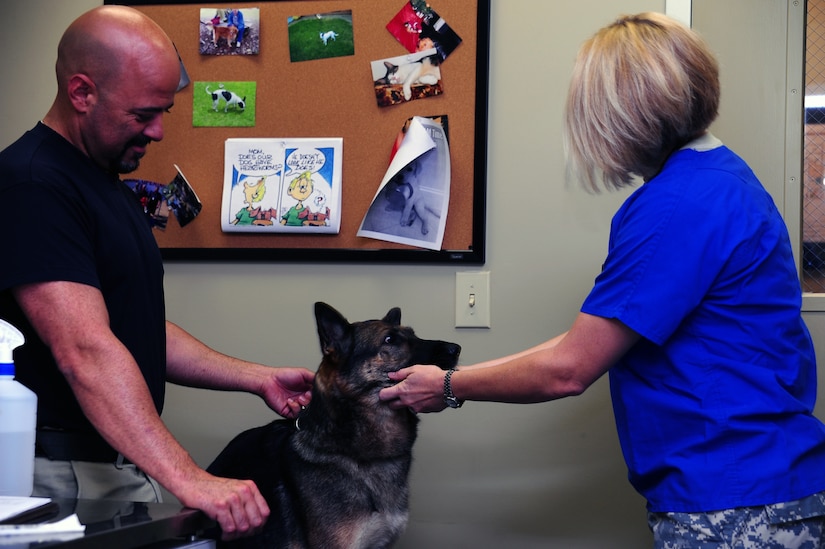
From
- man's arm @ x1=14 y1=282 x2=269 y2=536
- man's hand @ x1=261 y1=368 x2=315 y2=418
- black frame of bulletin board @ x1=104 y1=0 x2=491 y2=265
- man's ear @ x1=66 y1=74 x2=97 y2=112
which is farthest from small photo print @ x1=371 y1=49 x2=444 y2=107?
man's arm @ x1=14 y1=282 x2=269 y2=536

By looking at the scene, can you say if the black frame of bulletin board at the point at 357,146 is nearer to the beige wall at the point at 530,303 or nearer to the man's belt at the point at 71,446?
the beige wall at the point at 530,303

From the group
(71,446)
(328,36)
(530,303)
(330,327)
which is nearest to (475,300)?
(530,303)

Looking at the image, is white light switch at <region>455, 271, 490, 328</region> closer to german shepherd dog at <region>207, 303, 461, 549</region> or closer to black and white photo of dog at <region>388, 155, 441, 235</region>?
black and white photo of dog at <region>388, 155, 441, 235</region>

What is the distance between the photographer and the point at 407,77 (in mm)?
2393

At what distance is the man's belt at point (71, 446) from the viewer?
1.51 metres

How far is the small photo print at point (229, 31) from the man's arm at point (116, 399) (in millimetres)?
1320

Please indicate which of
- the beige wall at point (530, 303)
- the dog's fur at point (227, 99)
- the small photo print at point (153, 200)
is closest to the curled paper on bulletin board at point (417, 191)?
the beige wall at point (530, 303)

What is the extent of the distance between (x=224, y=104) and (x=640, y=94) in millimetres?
1438

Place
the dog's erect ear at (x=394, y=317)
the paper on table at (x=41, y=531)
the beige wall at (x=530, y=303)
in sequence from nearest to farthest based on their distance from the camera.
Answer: the paper on table at (x=41, y=531), the dog's erect ear at (x=394, y=317), the beige wall at (x=530, y=303)

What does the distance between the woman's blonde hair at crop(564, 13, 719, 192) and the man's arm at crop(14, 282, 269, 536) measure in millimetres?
862

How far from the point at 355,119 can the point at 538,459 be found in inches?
43.7

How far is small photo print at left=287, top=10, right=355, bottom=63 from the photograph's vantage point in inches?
96.3

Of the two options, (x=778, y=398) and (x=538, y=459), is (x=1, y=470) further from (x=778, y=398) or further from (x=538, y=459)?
(x=538, y=459)

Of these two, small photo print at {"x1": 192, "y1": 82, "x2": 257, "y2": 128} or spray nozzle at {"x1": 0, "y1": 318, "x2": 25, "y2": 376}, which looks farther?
small photo print at {"x1": 192, "y1": 82, "x2": 257, "y2": 128}
